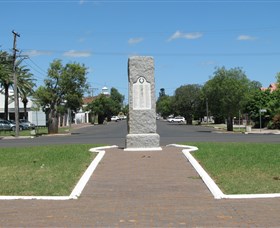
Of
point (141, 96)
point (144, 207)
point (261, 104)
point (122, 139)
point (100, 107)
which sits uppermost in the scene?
point (100, 107)

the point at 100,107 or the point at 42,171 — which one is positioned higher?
the point at 100,107

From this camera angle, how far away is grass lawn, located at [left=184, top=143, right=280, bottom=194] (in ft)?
33.2

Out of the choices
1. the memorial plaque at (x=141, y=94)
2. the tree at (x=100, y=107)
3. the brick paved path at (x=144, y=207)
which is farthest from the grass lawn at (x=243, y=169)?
the tree at (x=100, y=107)

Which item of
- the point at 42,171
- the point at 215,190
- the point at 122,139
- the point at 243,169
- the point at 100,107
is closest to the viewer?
the point at 215,190

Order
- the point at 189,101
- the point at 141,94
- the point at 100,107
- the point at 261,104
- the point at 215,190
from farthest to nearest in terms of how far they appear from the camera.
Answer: the point at 100,107, the point at 189,101, the point at 261,104, the point at 141,94, the point at 215,190

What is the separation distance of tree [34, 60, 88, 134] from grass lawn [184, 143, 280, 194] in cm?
3248

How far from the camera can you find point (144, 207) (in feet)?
28.0

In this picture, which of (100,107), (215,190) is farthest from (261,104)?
(215,190)

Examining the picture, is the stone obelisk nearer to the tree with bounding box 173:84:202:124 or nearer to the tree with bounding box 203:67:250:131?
the tree with bounding box 203:67:250:131

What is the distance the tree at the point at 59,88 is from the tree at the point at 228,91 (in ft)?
45.5

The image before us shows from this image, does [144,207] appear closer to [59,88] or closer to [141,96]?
[141,96]

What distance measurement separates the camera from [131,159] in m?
14.9

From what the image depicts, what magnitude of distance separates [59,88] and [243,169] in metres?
37.6

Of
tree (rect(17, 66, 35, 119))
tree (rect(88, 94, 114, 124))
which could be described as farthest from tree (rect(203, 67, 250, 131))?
tree (rect(88, 94, 114, 124))
